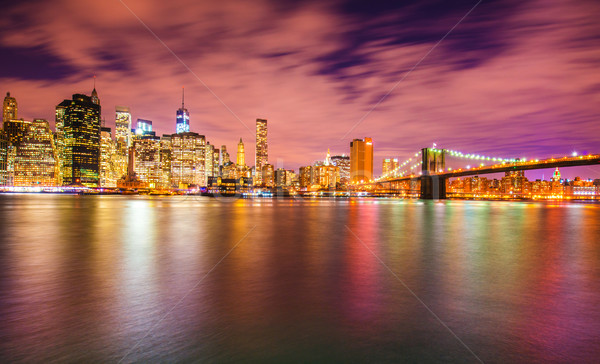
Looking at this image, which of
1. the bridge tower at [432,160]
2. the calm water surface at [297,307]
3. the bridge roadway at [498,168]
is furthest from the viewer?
the bridge tower at [432,160]

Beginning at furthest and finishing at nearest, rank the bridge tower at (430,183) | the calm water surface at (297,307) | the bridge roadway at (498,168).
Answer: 1. the bridge tower at (430,183)
2. the bridge roadway at (498,168)
3. the calm water surface at (297,307)

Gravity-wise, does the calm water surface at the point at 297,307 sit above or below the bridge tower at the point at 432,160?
below

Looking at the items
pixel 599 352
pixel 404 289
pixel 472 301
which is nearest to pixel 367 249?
pixel 404 289

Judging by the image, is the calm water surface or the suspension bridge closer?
the calm water surface

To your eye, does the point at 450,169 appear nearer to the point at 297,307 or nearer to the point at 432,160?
the point at 432,160

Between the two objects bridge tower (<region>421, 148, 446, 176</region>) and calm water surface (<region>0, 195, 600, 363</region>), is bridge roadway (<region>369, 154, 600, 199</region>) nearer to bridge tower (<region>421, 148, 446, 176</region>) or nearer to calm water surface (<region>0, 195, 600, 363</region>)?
bridge tower (<region>421, 148, 446, 176</region>)

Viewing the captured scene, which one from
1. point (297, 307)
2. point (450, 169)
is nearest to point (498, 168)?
point (450, 169)

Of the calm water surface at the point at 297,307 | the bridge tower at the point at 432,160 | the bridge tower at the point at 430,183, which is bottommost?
the calm water surface at the point at 297,307

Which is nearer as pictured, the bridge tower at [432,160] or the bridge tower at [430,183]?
the bridge tower at [430,183]

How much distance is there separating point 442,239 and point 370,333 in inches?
542

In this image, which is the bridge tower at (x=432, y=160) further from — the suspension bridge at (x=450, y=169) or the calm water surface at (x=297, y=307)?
the calm water surface at (x=297, y=307)

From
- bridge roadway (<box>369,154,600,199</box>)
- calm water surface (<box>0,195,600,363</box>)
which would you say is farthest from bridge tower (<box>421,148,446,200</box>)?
calm water surface (<box>0,195,600,363</box>)

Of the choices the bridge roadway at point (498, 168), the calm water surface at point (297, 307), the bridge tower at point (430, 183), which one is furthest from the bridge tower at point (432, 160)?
the calm water surface at point (297, 307)

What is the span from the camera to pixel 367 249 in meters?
14.1
